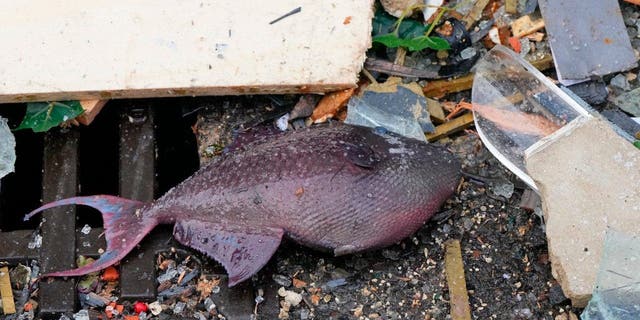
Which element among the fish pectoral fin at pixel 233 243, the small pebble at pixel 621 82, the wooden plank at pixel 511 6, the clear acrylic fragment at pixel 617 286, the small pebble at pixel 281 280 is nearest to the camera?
the clear acrylic fragment at pixel 617 286

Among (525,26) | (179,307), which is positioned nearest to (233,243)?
(179,307)

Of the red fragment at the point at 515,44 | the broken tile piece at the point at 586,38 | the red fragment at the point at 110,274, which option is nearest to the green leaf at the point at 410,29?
the red fragment at the point at 515,44

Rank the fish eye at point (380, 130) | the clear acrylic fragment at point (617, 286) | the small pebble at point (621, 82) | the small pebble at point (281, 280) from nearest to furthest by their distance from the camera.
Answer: the clear acrylic fragment at point (617, 286), the small pebble at point (281, 280), the fish eye at point (380, 130), the small pebble at point (621, 82)

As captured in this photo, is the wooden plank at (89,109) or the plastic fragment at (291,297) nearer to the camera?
the plastic fragment at (291,297)

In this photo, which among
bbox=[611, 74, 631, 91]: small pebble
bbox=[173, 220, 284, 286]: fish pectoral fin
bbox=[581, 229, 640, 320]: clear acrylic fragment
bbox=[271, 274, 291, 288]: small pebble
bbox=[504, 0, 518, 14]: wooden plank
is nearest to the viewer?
bbox=[581, 229, 640, 320]: clear acrylic fragment

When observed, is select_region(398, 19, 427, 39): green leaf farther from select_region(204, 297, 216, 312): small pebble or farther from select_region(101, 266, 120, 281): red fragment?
select_region(101, 266, 120, 281): red fragment

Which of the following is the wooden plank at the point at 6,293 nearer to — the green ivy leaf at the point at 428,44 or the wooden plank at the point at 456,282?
the wooden plank at the point at 456,282

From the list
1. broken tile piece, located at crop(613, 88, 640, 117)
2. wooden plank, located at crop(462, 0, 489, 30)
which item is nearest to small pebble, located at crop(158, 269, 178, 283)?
wooden plank, located at crop(462, 0, 489, 30)
